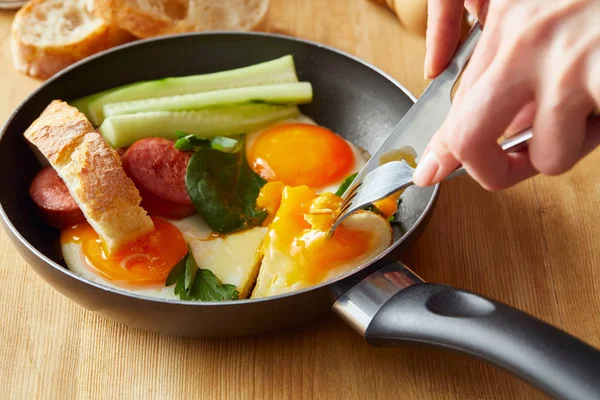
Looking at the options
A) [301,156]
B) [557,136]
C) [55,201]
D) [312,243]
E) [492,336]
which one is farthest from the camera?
[301,156]

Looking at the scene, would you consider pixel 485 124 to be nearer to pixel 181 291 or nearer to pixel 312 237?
pixel 312 237

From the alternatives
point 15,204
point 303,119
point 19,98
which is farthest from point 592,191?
point 19,98

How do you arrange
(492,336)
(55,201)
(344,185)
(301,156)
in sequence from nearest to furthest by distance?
(492,336)
(55,201)
(344,185)
(301,156)

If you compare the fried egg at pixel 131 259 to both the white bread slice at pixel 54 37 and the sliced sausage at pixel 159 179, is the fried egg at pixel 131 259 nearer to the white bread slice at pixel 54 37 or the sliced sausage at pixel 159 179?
the sliced sausage at pixel 159 179

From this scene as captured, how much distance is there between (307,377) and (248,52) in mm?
1238

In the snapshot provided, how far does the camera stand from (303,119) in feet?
7.72

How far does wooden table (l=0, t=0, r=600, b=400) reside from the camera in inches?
64.8

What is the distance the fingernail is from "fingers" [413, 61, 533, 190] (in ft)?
0.10

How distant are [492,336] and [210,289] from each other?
2.47ft

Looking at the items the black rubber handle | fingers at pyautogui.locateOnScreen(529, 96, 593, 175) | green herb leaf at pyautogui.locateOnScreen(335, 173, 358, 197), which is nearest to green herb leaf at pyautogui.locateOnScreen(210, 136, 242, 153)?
green herb leaf at pyautogui.locateOnScreen(335, 173, 358, 197)

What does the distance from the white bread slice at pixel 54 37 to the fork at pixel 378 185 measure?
4.58ft

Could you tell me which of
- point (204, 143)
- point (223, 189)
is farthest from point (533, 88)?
point (204, 143)

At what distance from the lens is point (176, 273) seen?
181 cm

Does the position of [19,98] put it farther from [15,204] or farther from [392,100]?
[392,100]
